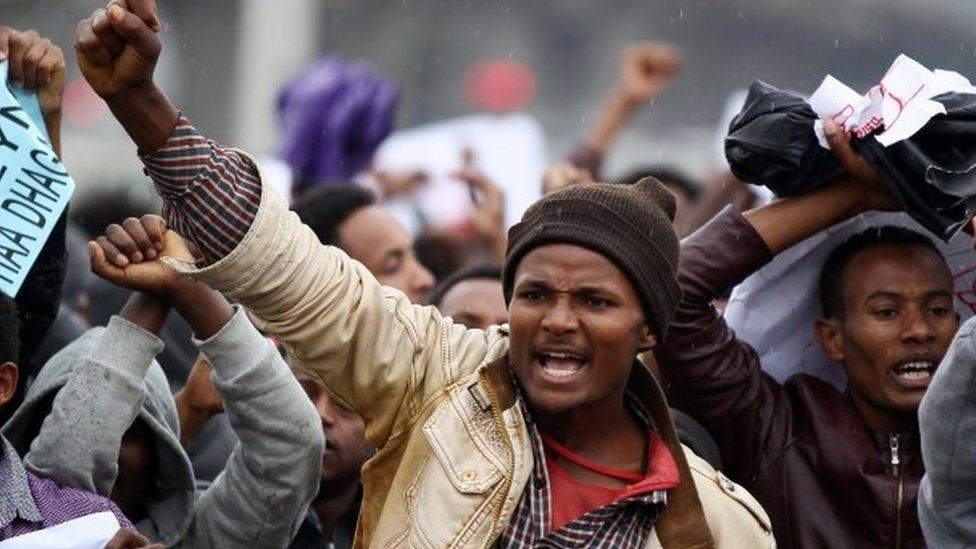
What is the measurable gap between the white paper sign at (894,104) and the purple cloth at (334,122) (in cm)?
475

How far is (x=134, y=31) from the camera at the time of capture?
4695 millimetres

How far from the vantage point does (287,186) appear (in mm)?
10477

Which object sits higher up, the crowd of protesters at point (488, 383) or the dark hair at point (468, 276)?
the dark hair at point (468, 276)

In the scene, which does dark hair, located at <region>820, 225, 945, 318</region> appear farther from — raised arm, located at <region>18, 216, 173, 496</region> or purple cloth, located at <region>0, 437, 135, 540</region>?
purple cloth, located at <region>0, 437, 135, 540</region>

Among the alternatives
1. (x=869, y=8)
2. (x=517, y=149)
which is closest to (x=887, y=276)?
(x=517, y=149)

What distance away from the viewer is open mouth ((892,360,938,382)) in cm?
589

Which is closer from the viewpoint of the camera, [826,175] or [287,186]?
→ [826,175]

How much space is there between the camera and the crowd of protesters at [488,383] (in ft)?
16.5

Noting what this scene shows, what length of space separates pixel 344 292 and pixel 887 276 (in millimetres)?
1538

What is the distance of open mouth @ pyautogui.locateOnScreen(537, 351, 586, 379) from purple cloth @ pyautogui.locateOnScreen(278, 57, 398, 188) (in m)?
5.22

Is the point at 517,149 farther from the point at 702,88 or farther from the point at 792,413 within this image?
the point at 702,88

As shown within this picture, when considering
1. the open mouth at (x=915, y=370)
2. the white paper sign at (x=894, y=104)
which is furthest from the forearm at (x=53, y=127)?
the open mouth at (x=915, y=370)

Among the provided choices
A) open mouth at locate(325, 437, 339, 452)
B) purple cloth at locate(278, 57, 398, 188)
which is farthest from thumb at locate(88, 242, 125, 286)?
purple cloth at locate(278, 57, 398, 188)

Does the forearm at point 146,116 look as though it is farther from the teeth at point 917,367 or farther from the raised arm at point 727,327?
the teeth at point 917,367
